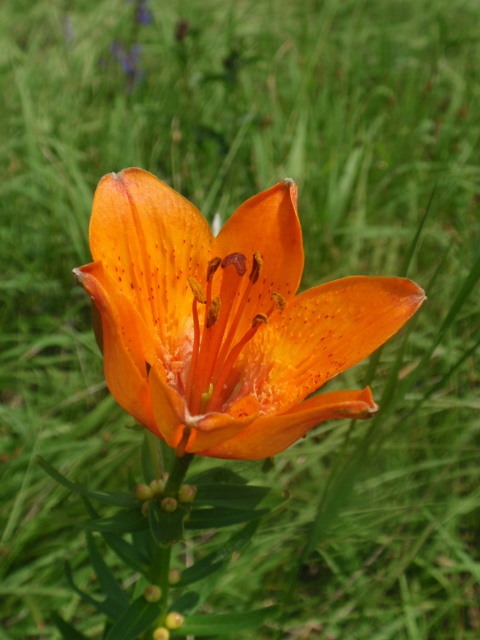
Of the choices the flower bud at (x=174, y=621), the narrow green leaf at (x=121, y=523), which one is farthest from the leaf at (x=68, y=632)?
the narrow green leaf at (x=121, y=523)

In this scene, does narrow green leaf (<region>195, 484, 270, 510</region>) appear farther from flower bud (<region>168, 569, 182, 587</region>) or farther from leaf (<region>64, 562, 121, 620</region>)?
leaf (<region>64, 562, 121, 620</region>)

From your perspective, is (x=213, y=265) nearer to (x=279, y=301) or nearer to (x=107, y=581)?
(x=279, y=301)

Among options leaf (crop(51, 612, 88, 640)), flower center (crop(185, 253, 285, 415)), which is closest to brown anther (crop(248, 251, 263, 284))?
flower center (crop(185, 253, 285, 415))

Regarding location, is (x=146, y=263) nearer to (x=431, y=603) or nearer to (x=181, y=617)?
(x=181, y=617)

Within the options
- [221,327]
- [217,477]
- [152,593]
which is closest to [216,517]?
[217,477]

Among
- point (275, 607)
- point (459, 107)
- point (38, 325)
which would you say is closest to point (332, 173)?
point (459, 107)
